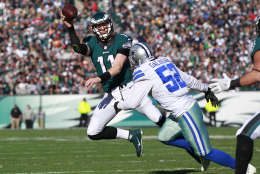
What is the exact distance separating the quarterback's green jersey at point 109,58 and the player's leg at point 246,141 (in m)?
2.85

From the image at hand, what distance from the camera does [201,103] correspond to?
2020cm

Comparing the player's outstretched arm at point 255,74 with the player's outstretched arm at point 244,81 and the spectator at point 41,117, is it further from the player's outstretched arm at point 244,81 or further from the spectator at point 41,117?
the spectator at point 41,117

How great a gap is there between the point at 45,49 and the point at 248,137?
59.3 feet

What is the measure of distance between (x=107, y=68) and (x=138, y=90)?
173cm

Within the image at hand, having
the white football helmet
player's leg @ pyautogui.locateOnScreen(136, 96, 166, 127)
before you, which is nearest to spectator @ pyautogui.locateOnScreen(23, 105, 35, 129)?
player's leg @ pyautogui.locateOnScreen(136, 96, 166, 127)

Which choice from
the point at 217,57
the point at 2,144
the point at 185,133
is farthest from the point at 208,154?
the point at 217,57

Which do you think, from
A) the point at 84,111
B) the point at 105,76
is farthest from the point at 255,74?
the point at 84,111

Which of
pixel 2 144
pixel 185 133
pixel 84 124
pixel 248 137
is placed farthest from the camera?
pixel 84 124

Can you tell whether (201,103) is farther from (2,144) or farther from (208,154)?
(208,154)

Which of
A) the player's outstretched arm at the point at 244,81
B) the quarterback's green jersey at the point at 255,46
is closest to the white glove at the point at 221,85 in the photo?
the player's outstretched arm at the point at 244,81

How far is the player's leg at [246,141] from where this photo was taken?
16.5ft

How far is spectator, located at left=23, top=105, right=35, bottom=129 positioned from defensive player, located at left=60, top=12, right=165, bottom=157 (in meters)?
12.8

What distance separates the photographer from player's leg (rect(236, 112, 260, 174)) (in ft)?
16.5

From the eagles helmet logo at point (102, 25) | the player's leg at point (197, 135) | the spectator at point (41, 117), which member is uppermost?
the eagles helmet logo at point (102, 25)
